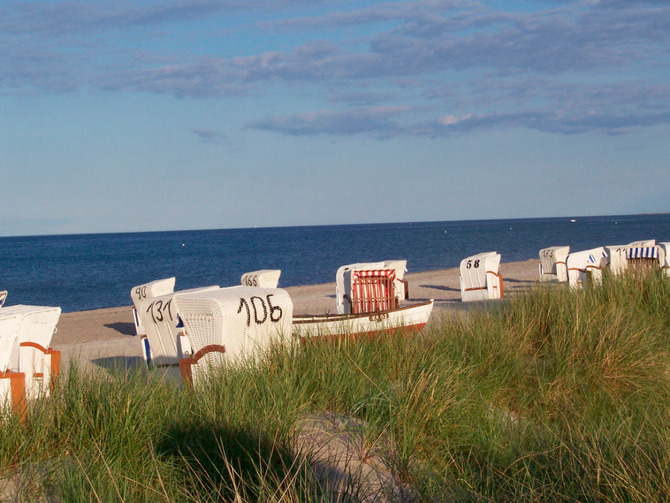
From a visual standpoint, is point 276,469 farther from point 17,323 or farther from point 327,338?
point 17,323

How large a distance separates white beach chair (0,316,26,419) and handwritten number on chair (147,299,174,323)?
1397 millimetres

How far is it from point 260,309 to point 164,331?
1450mm

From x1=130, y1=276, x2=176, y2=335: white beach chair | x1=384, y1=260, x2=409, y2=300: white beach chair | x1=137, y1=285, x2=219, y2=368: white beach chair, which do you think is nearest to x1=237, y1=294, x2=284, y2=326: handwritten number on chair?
x1=137, y1=285, x2=219, y2=368: white beach chair

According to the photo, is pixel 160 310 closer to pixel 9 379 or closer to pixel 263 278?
pixel 9 379

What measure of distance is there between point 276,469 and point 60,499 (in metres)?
1.15

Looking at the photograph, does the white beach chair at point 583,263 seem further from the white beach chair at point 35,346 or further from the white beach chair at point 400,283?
the white beach chair at point 35,346

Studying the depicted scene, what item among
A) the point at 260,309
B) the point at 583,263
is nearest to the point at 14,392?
the point at 260,309

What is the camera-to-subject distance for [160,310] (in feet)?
23.7

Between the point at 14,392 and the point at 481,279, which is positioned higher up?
the point at 14,392

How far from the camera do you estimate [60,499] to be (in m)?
3.59

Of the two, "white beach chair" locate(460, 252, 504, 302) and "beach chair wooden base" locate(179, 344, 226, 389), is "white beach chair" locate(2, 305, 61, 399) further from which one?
"white beach chair" locate(460, 252, 504, 302)

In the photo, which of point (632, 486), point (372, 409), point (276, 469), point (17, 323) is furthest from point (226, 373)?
point (632, 486)

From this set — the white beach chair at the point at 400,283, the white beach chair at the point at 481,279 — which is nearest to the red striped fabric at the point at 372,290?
the white beach chair at the point at 400,283

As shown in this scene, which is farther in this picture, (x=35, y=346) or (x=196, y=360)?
(x=35, y=346)
